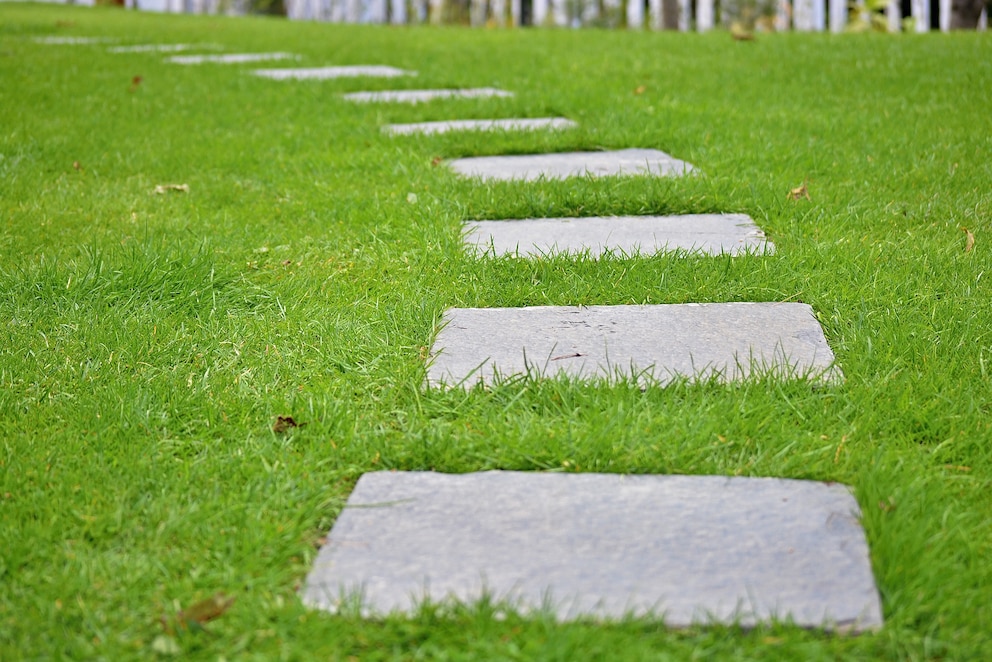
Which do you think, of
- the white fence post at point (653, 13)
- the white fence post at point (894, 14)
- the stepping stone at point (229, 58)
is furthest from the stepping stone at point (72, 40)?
the white fence post at point (894, 14)

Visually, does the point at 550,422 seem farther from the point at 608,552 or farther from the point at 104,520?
the point at 104,520

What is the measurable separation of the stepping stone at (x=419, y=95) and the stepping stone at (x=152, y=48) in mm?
3374

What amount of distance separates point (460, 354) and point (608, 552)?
68cm

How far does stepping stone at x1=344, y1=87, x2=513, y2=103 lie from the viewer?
4.67 meters

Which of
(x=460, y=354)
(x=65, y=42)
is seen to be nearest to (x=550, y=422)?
(x=460, y=354)

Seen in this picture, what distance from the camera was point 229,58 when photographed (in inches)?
282

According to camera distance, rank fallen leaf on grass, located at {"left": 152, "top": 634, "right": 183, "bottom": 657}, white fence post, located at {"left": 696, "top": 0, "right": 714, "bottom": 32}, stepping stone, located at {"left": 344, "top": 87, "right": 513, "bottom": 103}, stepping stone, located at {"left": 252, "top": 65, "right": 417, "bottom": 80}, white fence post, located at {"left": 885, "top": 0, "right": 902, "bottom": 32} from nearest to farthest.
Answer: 1. fallen leaf on grass, located at {"left": 152, "top": 634, "right": 183, "bottom": 657}
2. stepping stone, located at {"left": 344, "top": 87, "right": 513, "bottom": 103}
3. stepping stone, located at {"left": 252, "top": 65, "right": 417, "bottom": 80}
4. white fence post, located at {"left": 885, "top": 0, "right": 902, "bottom": 32}
5. white fence post, located at {"left": 696, "top": 0, "right": 714, "bottom": 32}

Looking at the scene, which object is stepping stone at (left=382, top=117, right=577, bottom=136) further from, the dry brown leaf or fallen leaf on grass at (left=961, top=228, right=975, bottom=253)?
the dry brown leaf

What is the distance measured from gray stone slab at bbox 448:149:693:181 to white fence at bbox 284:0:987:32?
837 cm

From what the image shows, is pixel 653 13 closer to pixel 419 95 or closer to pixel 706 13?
pixel 706 13

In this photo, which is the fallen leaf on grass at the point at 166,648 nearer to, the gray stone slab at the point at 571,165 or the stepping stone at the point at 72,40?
the gray stone slab at the point at 571,165

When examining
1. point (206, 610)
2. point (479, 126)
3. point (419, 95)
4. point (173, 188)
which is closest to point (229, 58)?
point (419, 95)

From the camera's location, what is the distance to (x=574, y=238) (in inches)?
99.6

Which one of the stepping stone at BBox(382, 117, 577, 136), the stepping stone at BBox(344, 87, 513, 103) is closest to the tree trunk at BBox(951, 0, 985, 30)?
the stepping stone at BBox(344, 87, 513, 103)
